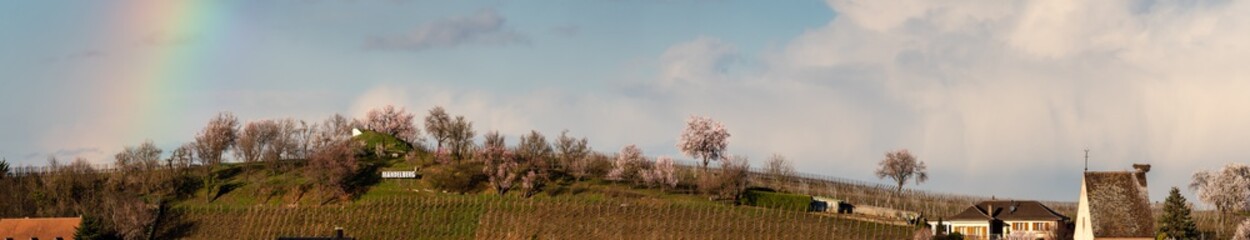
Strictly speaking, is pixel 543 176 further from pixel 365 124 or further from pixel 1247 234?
pixel 1247 234

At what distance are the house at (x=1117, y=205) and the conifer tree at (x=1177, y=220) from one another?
A: 18.9 ft

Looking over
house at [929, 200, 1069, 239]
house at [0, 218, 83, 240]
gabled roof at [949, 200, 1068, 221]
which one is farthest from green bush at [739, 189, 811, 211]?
house at [0, 218, 83, 240]

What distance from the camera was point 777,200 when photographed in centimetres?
13025

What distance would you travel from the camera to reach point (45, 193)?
138750 millimetres

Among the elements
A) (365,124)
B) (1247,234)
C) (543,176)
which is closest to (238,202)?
(543,176)

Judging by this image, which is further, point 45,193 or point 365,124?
point 365,124

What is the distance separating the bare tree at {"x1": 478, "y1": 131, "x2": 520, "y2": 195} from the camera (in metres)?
136

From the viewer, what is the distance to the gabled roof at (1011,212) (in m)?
118

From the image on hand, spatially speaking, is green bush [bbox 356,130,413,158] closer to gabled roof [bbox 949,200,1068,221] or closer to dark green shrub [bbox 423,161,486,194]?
dark green shrub [bbox 423,161,486,194]

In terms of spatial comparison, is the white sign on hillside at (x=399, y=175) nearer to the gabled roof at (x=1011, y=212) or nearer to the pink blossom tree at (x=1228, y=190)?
the gabled roof at (x=1011, y=212)

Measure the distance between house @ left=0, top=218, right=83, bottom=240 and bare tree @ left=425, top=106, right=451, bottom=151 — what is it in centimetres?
3162

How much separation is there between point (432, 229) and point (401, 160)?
21.4 metres

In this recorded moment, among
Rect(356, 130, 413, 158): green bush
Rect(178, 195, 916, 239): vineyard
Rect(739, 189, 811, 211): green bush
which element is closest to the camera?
Rect(178, 195, 916, 239): vineyard

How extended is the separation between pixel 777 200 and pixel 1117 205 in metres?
43.3
